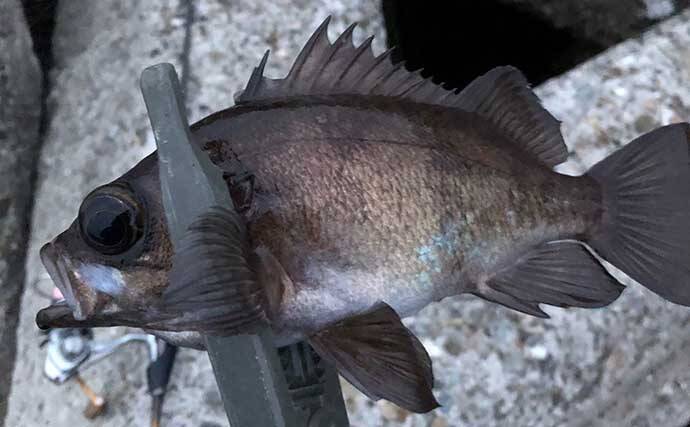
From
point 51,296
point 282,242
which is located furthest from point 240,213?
point 51,296

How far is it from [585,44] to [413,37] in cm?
52

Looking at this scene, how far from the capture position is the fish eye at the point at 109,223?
0.64m

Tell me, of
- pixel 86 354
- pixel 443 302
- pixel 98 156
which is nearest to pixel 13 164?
pixel 98 156

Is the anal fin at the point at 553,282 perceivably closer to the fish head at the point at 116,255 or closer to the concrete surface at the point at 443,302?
the fish head at the point at 116,255

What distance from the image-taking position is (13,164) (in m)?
1.47

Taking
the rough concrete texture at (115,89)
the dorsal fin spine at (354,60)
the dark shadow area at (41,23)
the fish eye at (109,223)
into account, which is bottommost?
the fish eye at (109,223)

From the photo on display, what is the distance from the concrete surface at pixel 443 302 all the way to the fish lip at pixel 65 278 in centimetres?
56

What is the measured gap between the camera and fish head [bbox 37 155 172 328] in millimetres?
647

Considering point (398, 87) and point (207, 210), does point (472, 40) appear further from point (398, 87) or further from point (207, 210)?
point (207, 210)

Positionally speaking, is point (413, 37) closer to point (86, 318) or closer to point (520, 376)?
point (520, 376)

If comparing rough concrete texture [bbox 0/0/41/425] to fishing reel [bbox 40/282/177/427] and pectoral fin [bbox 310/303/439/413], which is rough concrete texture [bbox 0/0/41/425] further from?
pectoral fin [bbox 310/303/439/413]

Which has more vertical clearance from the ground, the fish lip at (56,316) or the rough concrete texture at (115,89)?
the rough concrete texture at (115,89)

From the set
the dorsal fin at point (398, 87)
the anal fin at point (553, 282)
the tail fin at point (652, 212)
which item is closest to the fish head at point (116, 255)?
the dorsal fin at point (398, 87)

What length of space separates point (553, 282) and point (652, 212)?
5.5 inches
